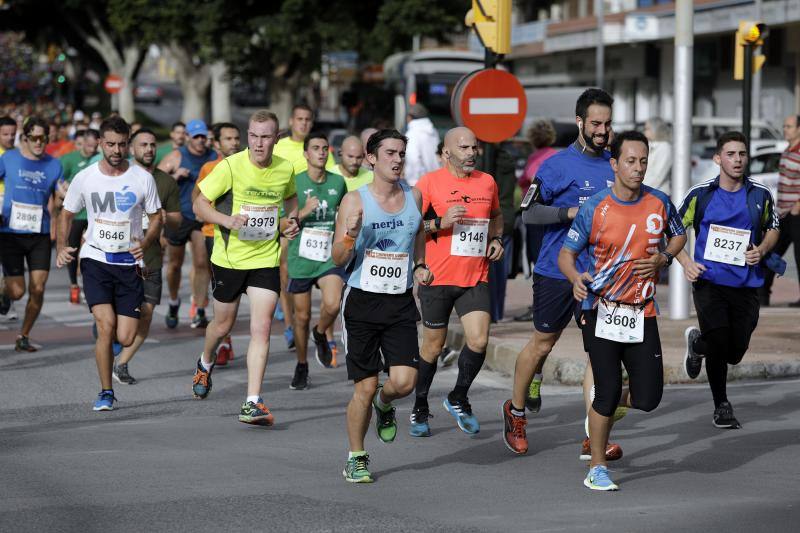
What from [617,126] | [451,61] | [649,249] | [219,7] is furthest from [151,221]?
[219,7]

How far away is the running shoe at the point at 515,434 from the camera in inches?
327

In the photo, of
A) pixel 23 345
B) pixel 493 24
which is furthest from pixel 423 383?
pixel 23 345

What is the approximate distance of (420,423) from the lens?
9.00m

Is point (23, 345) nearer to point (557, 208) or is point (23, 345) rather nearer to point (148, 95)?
point (557, 208)

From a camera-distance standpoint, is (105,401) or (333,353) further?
(333,353)

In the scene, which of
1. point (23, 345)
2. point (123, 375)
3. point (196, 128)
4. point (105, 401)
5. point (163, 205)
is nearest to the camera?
point (105, 401)

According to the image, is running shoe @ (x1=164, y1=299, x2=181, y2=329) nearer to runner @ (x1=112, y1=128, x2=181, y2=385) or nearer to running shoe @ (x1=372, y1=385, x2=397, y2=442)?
runner @ (x1=112, y1=128, x2=181, y2=385)

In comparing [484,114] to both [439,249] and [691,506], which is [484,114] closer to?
[439,249]

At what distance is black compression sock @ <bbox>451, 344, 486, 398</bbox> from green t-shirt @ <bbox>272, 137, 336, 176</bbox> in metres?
3.48

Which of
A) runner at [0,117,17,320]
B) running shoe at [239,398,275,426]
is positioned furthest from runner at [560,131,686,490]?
runner at [0,117,17,320]

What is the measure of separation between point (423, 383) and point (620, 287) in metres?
2.15

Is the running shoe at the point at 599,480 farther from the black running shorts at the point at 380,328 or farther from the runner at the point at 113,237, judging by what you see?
the runner at the point at 113,237

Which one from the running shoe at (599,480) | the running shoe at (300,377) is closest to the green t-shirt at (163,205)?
the running shoe at (300,377)

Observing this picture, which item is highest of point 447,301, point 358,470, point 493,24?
point 493,24
